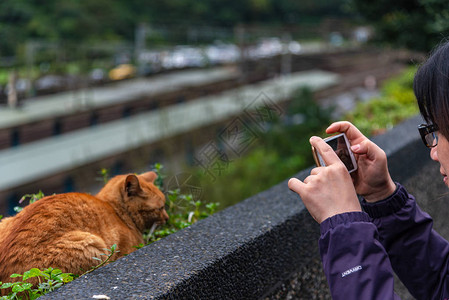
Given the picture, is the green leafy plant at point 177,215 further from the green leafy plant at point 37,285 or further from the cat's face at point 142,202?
the green leafy plant at point 37,285

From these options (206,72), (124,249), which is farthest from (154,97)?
(124,249)

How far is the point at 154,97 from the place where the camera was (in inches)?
606

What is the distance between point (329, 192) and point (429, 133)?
1.16ft

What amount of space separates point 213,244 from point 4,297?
29.7 inches

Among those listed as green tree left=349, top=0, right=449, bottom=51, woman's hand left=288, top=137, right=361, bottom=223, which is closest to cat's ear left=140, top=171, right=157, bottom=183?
woman's hand left=288, top=137, right=361, bottom=223

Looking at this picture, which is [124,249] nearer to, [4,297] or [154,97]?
[4,297]

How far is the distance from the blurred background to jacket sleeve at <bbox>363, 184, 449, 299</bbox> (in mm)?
610

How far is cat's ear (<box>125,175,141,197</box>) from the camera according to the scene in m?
2.16

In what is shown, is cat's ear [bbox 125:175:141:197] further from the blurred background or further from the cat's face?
the blurred background

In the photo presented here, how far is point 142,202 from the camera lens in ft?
7.34

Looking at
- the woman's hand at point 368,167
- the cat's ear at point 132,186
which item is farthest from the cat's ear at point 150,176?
the woman's hand at point 368,167

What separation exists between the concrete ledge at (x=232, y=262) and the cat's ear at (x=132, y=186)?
365 mm

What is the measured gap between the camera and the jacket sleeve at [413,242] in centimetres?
156

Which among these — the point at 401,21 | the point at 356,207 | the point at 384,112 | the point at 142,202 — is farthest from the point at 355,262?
the point at 401,21
